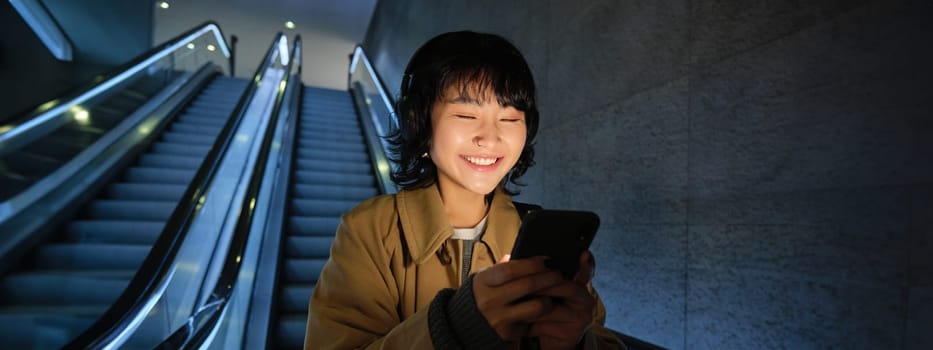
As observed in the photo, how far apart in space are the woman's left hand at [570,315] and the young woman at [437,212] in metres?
0.03

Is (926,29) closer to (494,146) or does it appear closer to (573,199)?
(494,146)

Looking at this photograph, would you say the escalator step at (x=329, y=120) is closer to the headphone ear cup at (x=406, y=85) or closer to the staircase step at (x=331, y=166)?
the staircase step at (x=331, y=166)

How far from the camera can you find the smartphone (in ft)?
2.09

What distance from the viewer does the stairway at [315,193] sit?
3.62 meters

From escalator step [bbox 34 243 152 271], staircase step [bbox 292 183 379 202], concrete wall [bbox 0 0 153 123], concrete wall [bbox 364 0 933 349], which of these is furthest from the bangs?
concrete wall [bbox 0 0 153 123]

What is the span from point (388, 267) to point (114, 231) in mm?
4333

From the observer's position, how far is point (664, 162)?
7.89 feet

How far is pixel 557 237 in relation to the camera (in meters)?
0.65

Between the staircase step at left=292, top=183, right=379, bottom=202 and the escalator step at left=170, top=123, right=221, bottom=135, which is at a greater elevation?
the escalator step at left=170, top=123, right=221, bottom=135

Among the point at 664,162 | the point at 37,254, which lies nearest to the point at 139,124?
the point at 37,254

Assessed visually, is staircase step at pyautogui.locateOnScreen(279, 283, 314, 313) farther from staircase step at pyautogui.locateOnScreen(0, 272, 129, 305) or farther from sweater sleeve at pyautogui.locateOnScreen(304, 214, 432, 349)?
sweater sleeve at pyautogui.locateOnScreen(304, 214, 432, 349)

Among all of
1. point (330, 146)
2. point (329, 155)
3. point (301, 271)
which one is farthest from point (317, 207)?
point (330, 146)

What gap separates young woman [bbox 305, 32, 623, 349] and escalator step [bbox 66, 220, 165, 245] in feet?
12.7

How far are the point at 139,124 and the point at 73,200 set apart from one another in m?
1.75
